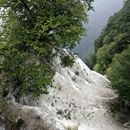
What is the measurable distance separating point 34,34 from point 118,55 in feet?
43.1

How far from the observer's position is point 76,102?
35000mm

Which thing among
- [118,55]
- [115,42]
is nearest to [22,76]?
[118,55]

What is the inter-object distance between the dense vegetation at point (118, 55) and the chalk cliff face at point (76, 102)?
87.7 inches

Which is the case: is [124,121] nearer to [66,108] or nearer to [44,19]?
[66,108]

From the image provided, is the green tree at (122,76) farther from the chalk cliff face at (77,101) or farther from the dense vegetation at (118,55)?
the chalk cliff face at (77,101)

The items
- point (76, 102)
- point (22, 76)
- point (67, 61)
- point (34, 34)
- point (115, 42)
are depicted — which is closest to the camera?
point (22, 76)

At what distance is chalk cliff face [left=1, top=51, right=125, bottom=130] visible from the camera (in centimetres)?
3108

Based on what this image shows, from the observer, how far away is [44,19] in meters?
32.1

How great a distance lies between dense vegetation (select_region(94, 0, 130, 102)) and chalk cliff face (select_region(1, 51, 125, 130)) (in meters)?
2.23

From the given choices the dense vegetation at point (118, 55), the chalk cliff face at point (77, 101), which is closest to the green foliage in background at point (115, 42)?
the dense vegetation at point (118, 55)

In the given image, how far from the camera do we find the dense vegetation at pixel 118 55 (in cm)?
3650

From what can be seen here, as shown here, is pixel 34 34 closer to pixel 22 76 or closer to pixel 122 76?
pixel 22 76

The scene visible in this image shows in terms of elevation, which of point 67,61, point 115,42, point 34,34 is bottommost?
point 67,61

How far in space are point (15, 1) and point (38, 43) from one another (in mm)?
4391
